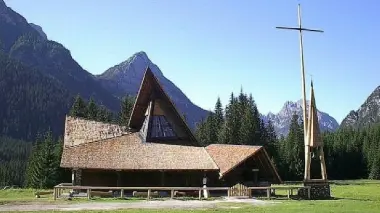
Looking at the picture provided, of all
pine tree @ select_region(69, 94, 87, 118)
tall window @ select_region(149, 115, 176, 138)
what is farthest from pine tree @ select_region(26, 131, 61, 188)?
tall window @ select_region(149, 115, 176, 138)

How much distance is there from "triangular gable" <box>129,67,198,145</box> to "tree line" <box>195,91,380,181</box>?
39.1 m

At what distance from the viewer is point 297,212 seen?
81.6 feet

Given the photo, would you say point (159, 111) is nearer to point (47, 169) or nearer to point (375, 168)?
point (47, 169)

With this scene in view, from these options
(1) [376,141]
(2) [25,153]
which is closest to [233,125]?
(1) [376,141]

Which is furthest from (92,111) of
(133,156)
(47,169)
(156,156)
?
(156,156)

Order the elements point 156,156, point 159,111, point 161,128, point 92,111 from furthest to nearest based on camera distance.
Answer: point 92,111
point 159,111
point 161,128
point 156,156

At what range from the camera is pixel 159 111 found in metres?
46.2

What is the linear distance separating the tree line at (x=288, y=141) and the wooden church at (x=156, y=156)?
38.4m

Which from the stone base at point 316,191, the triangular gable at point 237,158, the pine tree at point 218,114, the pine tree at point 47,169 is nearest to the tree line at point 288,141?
the pine tree at point 218,114

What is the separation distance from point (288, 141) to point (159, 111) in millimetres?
60294

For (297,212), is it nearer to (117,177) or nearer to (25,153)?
(117,177)

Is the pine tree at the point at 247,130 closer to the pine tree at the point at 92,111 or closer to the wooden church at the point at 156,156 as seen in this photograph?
the pine tree at the point at 92,111

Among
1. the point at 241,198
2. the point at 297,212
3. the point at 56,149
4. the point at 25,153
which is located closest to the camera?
the point at 297,212

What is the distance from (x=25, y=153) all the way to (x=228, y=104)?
125 m
